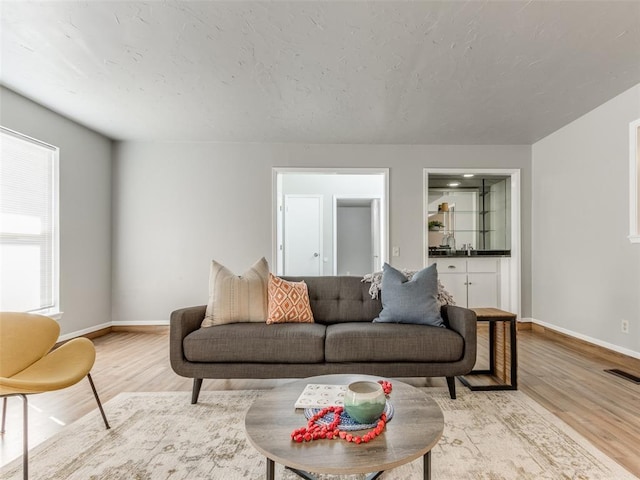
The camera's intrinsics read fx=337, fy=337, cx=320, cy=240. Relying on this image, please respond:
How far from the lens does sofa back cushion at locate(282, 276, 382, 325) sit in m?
2.85

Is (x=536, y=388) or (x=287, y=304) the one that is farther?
(x=287, y=304)

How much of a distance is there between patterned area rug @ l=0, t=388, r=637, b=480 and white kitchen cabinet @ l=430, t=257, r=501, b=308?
9.29 feet

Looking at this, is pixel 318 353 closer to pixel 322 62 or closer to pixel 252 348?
pixel 252 348

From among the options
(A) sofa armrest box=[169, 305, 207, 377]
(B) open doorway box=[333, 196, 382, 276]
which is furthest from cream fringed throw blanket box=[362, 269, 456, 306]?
(B) open doorway box=[333, 196, 382, 276]

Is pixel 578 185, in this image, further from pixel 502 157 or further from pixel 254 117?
pixel 254 117

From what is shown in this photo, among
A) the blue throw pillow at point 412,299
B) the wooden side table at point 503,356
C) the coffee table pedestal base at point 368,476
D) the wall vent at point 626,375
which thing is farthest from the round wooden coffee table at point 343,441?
the wall vent at point 626,375

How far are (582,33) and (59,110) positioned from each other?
4647mm

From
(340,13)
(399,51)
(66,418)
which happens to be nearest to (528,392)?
(399,51)

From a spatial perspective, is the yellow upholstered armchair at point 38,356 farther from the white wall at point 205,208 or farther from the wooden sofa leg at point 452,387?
the white wall at point 205,208

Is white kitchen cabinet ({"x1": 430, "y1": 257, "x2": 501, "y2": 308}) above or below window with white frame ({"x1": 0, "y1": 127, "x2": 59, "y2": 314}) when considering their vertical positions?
below

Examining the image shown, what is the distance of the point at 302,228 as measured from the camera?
6.62m

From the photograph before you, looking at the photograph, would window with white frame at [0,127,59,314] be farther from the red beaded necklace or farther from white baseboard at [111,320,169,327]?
the red beaded necklace

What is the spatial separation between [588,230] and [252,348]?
365 cm

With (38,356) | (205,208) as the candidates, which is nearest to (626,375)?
(38,356)
